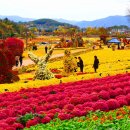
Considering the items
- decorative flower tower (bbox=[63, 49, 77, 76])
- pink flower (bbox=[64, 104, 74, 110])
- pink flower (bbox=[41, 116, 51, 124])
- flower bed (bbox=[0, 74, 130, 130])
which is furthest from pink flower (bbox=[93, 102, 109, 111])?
decorative flower tower (bbox=[63, 49, 77, 76])

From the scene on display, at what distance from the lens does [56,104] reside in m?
16.3

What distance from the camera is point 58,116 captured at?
1388cm

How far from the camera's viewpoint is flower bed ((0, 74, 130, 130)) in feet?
45.9

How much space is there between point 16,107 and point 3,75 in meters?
18.5

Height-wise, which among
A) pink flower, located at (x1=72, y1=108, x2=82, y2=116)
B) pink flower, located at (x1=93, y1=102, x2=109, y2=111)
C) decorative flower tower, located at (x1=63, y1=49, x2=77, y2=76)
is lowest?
decorative flower tower, located at (x1=63, y1=49, x2=77, y2=76)

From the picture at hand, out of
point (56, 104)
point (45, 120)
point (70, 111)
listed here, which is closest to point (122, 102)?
point (70, 111)

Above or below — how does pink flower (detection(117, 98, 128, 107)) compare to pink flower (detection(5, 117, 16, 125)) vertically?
above

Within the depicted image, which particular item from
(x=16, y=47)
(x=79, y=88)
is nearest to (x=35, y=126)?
(x=79, y=88)

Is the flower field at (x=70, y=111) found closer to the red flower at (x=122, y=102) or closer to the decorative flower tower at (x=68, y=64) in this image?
the red flower at (x=122, y=102)

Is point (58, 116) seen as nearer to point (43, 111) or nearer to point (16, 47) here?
point (43, 111)

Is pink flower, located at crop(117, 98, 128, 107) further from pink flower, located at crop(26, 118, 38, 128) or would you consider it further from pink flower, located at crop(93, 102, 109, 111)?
pink flower, located at crop(26, 118, 38, 128)

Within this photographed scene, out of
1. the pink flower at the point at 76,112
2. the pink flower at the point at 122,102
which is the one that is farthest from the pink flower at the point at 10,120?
the pink flower at the point at 122,102

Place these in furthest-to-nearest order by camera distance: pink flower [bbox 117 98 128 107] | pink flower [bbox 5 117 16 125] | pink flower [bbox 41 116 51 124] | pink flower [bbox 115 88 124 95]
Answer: pink flower [bbox 115 88 124 95], pink flower [bbox 117 98 128 107], pink flower [bbox 5 117 16 125], pink flower [bbox 41 116 51 124]

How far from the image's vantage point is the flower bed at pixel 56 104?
45.9ft
